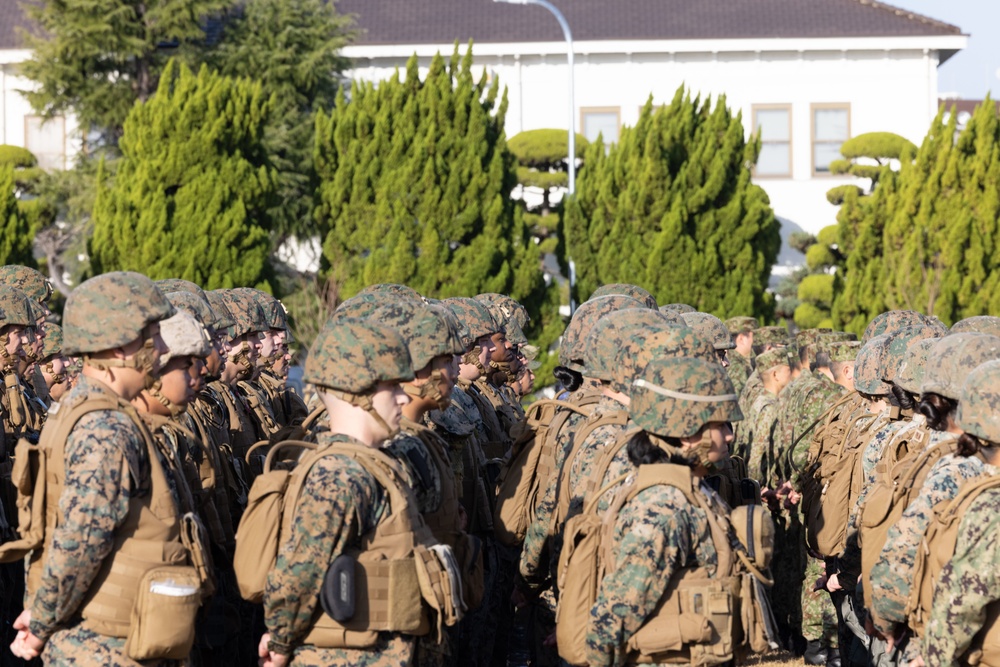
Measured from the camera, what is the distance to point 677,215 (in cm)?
2392

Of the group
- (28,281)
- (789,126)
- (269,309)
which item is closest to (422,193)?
(789,126)

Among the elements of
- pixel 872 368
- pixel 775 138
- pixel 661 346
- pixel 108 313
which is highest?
pixel 775 138

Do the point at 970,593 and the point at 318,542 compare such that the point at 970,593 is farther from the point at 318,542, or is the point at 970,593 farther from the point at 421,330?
the point at 421,330

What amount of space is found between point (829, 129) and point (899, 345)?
82.8ft

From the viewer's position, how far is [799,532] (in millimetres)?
11266

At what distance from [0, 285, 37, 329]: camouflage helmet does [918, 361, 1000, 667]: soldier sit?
5.83 m

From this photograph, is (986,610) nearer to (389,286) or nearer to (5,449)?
(389,286)

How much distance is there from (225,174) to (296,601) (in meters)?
18.7

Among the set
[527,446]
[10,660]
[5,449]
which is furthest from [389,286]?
[10,660]

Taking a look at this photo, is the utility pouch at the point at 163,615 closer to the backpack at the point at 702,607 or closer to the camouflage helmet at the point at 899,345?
the backpack at the point at 702,607

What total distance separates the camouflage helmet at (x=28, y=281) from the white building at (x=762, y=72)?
2149 cm

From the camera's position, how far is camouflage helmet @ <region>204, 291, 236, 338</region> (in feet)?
27.4

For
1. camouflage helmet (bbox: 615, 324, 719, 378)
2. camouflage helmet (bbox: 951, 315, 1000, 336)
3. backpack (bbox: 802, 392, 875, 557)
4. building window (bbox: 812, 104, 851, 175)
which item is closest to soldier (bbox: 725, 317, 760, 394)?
backpack (bbox: 802, 392, 875, 557)

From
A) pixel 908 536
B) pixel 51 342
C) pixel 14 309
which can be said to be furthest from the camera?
pixel 51 342
